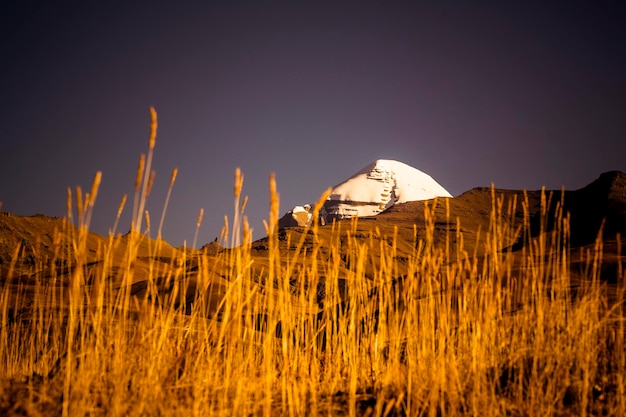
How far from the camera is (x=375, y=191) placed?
9431cm

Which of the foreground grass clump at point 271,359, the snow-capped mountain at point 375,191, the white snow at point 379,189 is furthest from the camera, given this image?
the white snow at point 379,189

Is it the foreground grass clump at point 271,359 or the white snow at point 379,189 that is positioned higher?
the white snow at point 379,189

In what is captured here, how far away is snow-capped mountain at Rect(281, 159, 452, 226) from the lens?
84500mm

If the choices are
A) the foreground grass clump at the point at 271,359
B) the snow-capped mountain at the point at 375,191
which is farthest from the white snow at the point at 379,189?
the foreground grass clump at the point at 271,359

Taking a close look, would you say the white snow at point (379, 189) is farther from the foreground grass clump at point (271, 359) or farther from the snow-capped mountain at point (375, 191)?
the foreground grass clump at point (271, 359)

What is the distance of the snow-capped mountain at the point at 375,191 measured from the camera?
84.5m

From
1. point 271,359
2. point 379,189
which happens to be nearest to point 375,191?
point 379,189

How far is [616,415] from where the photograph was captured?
1.99 meters

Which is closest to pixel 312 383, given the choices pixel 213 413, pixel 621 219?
pixel 213 413

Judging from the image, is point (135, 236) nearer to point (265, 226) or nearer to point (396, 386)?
point (265, 226)

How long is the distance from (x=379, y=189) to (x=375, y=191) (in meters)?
1.83

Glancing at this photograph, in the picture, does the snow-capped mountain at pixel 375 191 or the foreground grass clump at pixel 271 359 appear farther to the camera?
the snow-capped mountain at pixel 375 191

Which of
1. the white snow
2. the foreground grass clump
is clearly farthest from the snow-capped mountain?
the foreground grass clump

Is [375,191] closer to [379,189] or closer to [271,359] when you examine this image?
[379,189]
